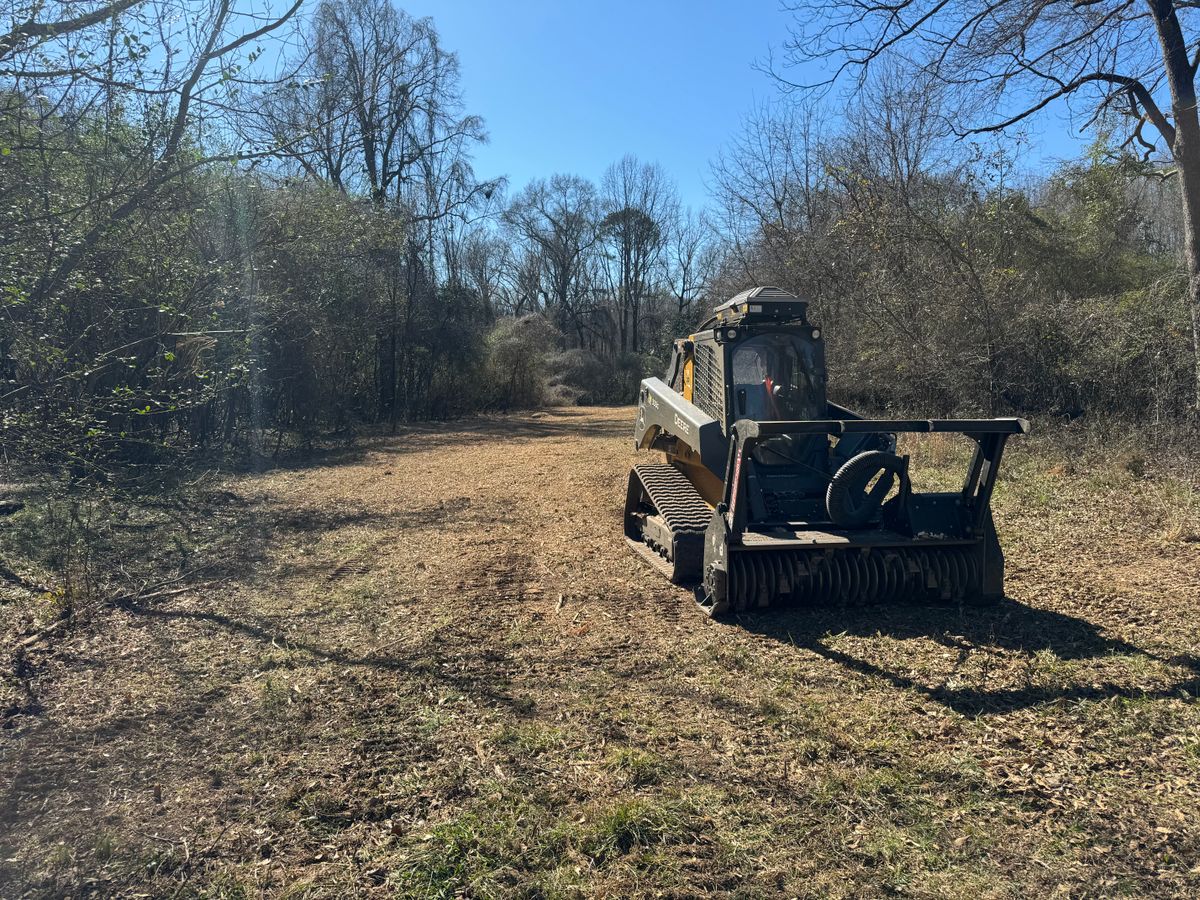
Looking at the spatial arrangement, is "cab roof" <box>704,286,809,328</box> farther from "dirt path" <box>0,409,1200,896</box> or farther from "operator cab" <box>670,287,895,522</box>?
"dirt path" <box>0,409,1200,896</box>

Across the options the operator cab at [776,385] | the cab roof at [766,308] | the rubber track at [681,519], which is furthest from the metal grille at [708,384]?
the rubber track at [681,519]

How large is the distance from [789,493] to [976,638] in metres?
1.69

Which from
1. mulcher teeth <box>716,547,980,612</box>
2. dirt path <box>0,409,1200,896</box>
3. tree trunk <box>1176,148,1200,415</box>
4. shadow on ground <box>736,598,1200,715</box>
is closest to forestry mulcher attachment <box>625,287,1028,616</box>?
mulcher teeth <box>716,547,980,612</box>

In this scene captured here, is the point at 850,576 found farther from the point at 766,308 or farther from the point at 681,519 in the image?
the point at 766,308

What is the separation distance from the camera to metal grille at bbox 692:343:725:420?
669 centimetres

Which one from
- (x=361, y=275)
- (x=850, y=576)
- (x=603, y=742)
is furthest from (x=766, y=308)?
(x=361, y=275)

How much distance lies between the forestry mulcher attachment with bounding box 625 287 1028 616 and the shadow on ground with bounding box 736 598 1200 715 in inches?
5.6

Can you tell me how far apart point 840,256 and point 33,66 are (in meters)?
14.6

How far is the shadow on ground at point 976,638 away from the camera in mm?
4176

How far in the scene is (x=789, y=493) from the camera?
6.14 meters

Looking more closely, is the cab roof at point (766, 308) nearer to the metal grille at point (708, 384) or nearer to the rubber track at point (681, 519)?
the metal grille at point (708, 384)

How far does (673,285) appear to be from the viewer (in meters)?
49.9

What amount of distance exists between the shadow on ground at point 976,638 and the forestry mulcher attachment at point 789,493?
0.47 feet

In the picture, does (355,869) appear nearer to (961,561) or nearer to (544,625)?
(544,625)
